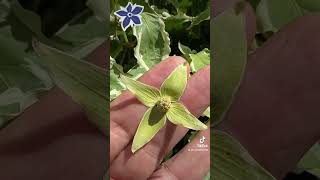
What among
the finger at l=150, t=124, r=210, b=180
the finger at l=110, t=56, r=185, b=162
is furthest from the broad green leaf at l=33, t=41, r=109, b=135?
the finger at l=150, t=124, r=210, b=180

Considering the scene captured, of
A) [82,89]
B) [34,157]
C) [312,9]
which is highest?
[312,9]

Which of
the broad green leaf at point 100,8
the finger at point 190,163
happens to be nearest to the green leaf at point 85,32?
the broad green leaf at point 100,8

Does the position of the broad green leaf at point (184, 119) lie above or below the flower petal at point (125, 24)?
below

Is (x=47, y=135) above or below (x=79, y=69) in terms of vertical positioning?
below

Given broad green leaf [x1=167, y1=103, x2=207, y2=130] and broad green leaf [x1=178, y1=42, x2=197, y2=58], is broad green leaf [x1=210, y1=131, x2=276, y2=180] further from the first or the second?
broad green leaf [x1=178, y1=42, x2=197, y2=58]

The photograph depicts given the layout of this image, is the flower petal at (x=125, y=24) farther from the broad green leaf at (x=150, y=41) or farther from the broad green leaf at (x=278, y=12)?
the broad green leaf at (x=278, y=12)

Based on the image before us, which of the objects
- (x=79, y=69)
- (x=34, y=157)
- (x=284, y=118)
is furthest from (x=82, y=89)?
(x=284, y=118)

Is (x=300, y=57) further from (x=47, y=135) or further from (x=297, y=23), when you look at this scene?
(x=47, y=135)
